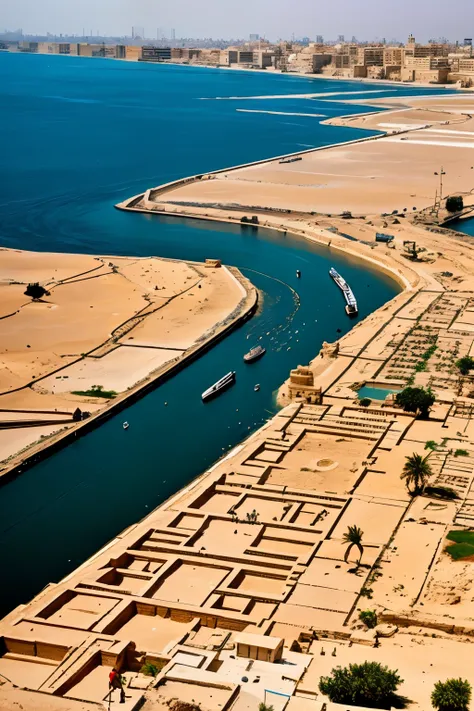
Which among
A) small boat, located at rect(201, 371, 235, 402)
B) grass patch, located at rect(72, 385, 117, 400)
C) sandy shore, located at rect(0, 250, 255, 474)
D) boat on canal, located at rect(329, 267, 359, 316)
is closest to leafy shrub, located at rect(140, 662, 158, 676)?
sandy shore, located at rect(0, 250, 255, 474)

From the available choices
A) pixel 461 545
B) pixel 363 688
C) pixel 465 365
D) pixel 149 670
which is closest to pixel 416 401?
pixel 465 365

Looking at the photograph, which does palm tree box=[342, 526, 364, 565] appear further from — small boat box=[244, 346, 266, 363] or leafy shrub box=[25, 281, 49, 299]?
leafy shrub box=[25, 281, 49, 299]

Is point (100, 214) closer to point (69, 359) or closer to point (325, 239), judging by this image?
point (325, 239)

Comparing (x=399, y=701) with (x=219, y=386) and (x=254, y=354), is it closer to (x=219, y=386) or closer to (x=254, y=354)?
(x=219, y=386)

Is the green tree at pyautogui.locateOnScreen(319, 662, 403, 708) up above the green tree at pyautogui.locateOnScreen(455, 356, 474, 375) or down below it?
above

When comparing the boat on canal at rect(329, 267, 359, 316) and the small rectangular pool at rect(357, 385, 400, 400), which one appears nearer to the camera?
the small rectangular pool at rect(357, 385, 400, 400)

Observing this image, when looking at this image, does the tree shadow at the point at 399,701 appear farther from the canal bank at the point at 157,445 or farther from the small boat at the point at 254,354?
the small boat at the point at 254,354
